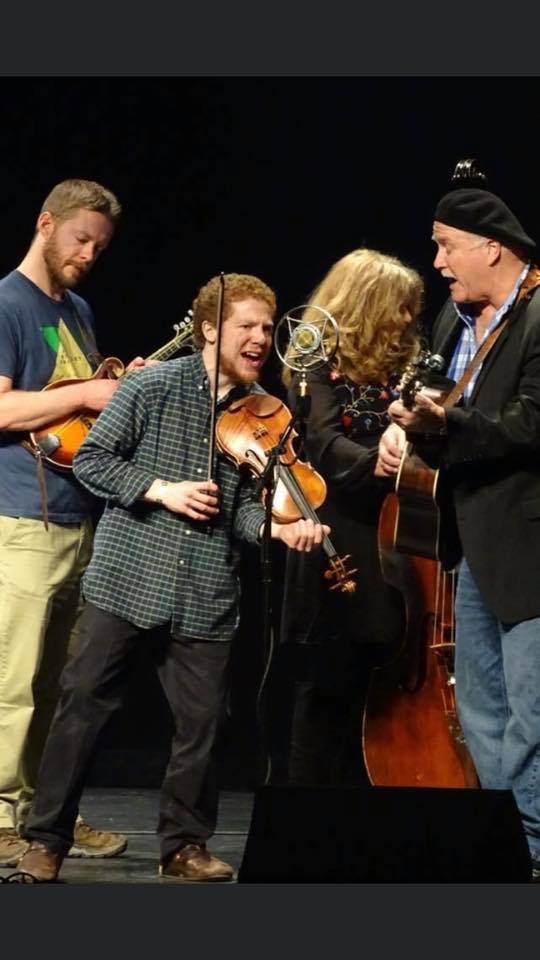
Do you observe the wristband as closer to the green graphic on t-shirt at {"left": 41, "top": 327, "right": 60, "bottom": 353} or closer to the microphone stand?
the microphone stand

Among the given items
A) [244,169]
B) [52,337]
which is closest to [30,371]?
[52,337]

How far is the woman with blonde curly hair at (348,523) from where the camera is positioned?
450 centimetres

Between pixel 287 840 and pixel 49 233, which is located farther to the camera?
pixel 49 233

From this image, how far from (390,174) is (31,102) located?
50.2 inches

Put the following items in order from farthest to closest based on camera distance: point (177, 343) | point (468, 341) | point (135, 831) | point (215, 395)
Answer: point (135, 831) < point (177, 343) < point (468, 341) < point (215, 395)

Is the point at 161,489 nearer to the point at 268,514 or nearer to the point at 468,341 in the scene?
the point at 268,514

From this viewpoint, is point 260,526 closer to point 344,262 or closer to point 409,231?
point 344,262

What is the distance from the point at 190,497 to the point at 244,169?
220 cm

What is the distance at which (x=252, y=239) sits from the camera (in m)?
5.99

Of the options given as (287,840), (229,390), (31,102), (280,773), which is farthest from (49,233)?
(280,773)

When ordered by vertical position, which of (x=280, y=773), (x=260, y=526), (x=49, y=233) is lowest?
(x=280, y=773)

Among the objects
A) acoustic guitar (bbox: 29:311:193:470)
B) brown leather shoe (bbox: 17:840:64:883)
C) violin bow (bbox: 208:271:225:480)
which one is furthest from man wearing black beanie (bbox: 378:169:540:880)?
brown leather shoe (bbox: 17:840:64:883)

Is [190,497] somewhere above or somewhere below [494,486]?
below

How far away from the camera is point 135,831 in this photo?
494cm
